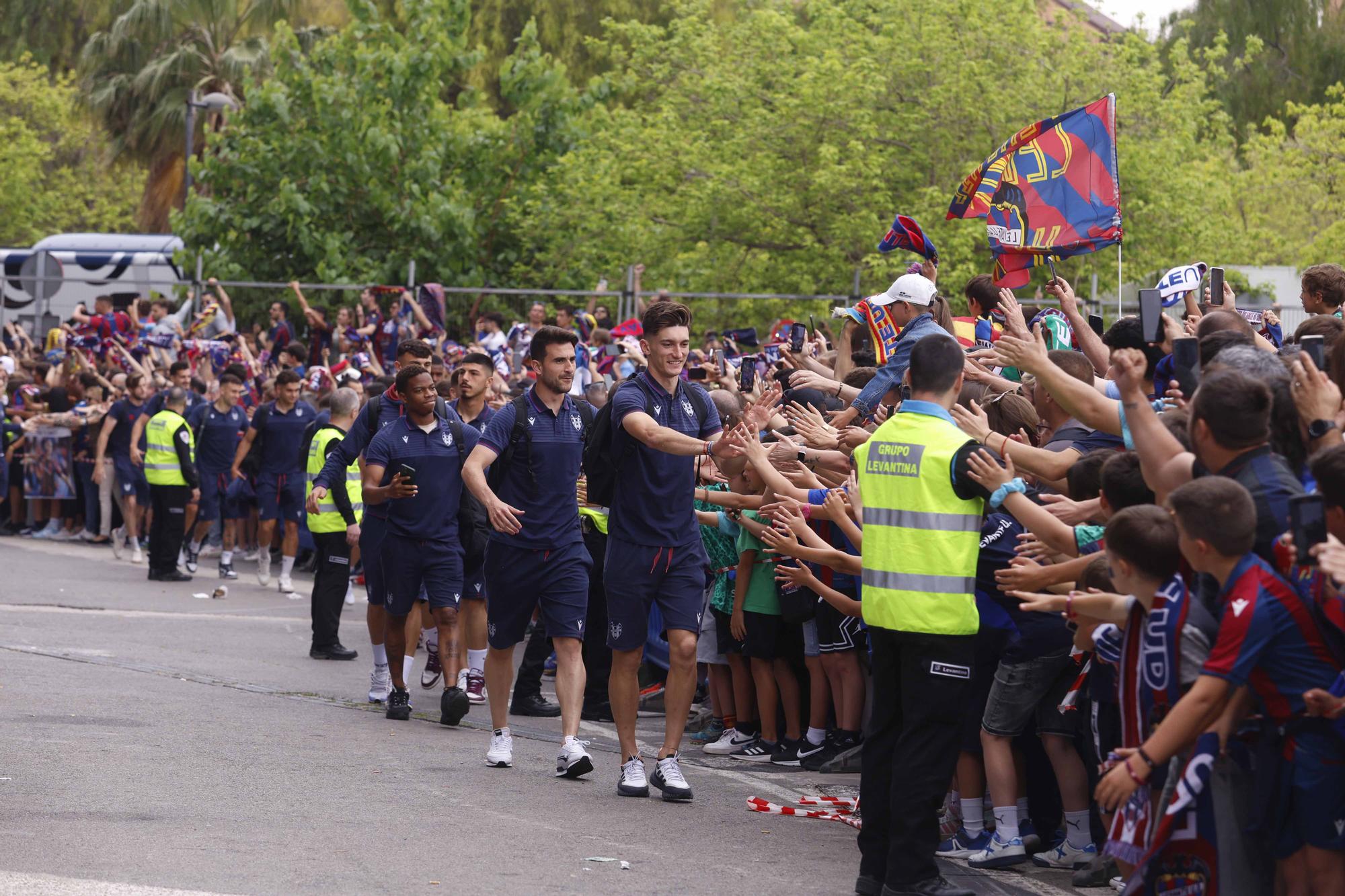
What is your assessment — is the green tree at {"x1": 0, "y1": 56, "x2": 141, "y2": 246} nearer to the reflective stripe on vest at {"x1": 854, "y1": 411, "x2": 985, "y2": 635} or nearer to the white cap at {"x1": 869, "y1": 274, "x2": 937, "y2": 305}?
the white cap at {"x1": 869, "y1": 274, "x2": 937, "y2": 305}

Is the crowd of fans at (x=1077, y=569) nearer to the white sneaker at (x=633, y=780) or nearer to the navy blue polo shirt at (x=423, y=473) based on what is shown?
the navy blue polo shirt at (x=423, y=473)

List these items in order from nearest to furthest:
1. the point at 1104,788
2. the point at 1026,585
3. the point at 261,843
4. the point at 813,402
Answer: the point at 1104,788
the point at 1026,585
the point at 261,843
the point at 813,402

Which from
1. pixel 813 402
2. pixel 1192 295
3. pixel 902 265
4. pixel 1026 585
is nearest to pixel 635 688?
pixel 813 402

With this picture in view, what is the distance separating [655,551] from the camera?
8117 millimetres

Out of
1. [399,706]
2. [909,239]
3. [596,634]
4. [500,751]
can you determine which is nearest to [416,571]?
[399,706]

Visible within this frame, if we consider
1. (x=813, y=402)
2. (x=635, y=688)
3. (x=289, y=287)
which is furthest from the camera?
(x=289, y=287)

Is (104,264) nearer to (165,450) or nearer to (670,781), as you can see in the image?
(165,450)

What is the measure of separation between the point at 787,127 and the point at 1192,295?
1455 cm

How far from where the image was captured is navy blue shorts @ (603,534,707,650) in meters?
8.12

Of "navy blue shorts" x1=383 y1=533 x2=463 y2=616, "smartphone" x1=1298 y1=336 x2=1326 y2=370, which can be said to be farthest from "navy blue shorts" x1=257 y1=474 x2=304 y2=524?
"smartphone" x1=1298 y1=336 x2=1326 y2=370

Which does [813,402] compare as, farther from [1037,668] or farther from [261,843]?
[261,843]

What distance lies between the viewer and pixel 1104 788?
15.6 ft

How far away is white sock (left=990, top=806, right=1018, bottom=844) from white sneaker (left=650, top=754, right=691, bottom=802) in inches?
65.5

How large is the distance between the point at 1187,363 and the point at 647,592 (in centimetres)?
331
